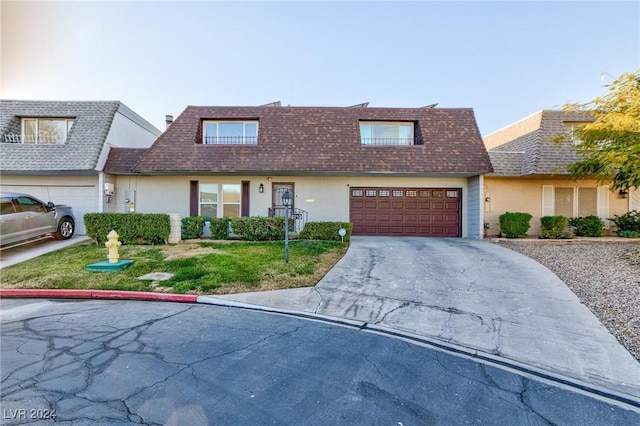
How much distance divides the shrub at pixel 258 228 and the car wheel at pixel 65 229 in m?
6.51

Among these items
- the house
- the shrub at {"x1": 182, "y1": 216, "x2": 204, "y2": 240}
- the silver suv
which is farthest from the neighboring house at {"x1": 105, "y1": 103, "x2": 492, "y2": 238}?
the silver suv

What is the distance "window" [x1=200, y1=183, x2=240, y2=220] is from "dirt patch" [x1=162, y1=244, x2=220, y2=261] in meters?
3.11

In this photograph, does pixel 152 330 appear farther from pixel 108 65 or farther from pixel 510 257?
pixel 108 65

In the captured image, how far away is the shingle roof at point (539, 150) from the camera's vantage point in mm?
12641

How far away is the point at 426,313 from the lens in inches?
217

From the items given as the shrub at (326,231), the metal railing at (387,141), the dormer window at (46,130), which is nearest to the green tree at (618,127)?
the metal railing at (387,141)

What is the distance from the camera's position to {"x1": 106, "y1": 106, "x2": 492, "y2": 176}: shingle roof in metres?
12.5

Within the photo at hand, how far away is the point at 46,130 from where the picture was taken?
13391mm

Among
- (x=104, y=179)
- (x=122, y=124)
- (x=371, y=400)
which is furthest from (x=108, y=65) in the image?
(x=371, y=400)

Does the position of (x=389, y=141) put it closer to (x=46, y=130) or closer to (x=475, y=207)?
(x=475, y=207)

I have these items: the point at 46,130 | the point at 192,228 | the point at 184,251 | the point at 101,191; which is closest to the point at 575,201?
the point at 184,251

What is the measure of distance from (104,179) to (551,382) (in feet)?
50.7

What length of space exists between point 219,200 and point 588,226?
15.8 meters

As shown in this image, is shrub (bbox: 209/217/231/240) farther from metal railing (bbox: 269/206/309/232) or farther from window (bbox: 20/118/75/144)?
window (bbox: 20/118/75/144)
